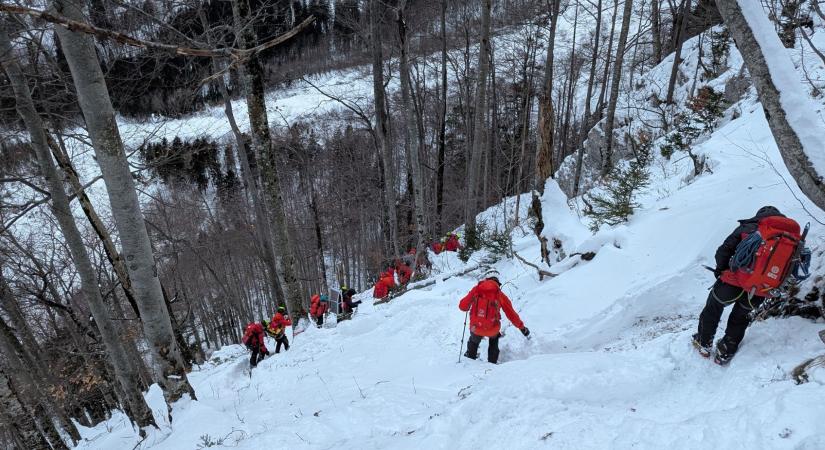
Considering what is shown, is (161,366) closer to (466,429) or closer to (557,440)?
(466,429)

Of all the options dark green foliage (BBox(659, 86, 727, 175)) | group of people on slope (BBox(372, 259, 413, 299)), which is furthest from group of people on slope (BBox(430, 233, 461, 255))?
dark green foliage (BBox(659, 86, 727, 175))

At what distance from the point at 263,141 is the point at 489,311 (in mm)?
5121

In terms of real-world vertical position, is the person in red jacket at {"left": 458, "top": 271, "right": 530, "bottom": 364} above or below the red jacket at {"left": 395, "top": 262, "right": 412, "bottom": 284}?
above

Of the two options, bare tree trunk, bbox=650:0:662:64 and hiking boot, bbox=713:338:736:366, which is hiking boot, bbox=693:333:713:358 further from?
bare tree trunk, bbox=650:0:662:64

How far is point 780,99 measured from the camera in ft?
11.1

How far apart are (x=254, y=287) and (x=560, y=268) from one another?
25.5 metres

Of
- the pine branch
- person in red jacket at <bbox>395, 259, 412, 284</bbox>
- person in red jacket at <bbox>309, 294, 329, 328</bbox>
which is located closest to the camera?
the pine branch

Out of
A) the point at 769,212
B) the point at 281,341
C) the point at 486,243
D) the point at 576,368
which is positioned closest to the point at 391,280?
the point at 486,243

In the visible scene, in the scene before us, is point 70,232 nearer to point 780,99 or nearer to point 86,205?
point 86,205

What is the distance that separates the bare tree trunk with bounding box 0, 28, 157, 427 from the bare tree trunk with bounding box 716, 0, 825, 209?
6924 millimetres

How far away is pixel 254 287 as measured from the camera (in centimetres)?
2866

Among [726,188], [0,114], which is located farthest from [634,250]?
[0,114]

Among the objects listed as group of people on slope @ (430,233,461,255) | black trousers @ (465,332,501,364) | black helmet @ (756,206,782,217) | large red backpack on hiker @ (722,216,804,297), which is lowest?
group of people on slope @ (430,233,461,255)

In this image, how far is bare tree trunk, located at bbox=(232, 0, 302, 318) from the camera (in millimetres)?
7403
